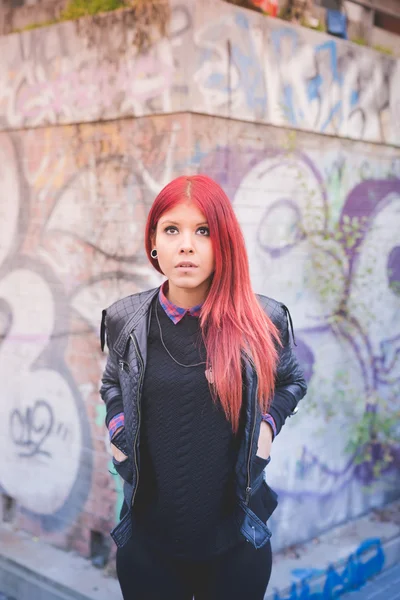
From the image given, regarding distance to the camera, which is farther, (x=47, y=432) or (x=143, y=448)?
(x=47, y=432)

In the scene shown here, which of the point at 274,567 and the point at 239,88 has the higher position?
the point at 239,88


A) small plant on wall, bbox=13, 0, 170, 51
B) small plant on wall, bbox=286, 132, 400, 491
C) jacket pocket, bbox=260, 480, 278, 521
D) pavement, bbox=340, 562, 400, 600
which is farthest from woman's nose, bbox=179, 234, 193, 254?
pavement, bbox=340, 562, 400, 600

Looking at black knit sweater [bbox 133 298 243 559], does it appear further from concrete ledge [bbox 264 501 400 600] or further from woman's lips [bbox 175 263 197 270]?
concrete ledge [bbox 264 501 400 600]

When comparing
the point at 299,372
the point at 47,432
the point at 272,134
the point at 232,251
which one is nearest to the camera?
the point at 232,251

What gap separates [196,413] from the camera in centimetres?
224

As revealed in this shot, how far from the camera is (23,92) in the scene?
4.17 metres

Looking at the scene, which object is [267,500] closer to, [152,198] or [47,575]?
[152,198]

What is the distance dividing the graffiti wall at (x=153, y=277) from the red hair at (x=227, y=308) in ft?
4.46

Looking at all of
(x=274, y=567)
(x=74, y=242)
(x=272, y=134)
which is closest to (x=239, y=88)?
(x=272, y=134)

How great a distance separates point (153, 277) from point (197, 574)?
1701 mm

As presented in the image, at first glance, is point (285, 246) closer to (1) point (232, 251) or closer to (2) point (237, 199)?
(2) point (237, 199)

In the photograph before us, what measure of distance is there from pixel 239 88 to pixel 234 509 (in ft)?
7.28

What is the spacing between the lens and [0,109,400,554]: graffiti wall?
379 cm

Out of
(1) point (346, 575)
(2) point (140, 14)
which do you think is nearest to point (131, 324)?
(2) point (140, 14)
